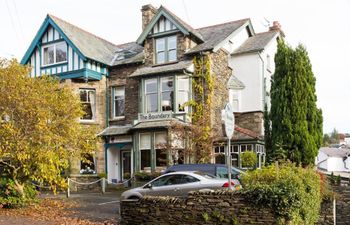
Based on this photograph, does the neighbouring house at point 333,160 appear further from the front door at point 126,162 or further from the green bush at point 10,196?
the green bush at point 10,196

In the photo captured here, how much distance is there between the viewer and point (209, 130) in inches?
941

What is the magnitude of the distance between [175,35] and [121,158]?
9155mm

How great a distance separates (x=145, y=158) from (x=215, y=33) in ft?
31.5

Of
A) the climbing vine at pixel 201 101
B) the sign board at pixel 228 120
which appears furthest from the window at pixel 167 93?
the sign board at pixel 228 120

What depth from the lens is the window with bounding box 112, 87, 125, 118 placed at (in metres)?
28.1

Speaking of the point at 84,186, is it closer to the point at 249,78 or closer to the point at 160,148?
the point at 160,148

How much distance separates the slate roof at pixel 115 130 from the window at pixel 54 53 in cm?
549

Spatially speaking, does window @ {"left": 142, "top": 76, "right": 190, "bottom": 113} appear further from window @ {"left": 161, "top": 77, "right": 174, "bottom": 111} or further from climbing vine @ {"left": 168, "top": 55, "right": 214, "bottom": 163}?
climbing vine @ {"left": 168, "top": 55, "right": 214, "bottom": 163}

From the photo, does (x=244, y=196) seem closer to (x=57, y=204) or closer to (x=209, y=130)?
(x=57, y=204)

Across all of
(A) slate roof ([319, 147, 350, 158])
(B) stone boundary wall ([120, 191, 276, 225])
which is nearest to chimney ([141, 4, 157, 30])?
(B) stone boundary wall ([120, 191, 276, 225])

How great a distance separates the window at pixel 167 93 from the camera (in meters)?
25.2

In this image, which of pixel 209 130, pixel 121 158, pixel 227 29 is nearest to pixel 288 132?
pixel 209 130

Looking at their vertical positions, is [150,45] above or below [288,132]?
above

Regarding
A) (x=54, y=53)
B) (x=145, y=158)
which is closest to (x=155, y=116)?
(x=145, y=158)
